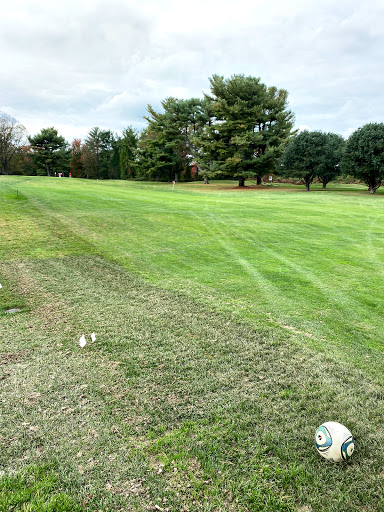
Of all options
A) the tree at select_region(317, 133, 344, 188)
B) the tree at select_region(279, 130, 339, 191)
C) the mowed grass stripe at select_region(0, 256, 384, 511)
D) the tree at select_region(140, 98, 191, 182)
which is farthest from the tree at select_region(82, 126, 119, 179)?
the mowed grass stripe at select_region(0, 256, 384, 511)

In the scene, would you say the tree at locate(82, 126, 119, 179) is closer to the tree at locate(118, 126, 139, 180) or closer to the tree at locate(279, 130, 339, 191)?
the tree at locate(118, 126, 139, 180)

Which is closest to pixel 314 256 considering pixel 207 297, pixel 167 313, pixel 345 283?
pixel 345 283

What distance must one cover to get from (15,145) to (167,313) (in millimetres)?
60300

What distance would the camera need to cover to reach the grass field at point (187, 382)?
1963 mm

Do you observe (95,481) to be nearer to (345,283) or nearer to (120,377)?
(120,377)

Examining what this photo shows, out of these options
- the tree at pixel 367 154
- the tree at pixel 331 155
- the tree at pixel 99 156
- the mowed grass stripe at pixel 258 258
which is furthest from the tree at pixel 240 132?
the tree at pixel 99 156

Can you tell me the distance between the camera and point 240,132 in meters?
35.8

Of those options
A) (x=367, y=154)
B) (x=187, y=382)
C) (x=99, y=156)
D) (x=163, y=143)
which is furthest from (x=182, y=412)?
(x=99, y=156)

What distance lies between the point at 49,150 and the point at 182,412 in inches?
2256

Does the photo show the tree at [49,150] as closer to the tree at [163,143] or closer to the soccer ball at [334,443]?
the tree at [163,143]

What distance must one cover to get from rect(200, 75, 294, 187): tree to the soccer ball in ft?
114

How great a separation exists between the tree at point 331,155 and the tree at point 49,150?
40.7m

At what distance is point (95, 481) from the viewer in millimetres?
1979

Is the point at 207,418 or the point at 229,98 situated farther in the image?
the point at 229,98
